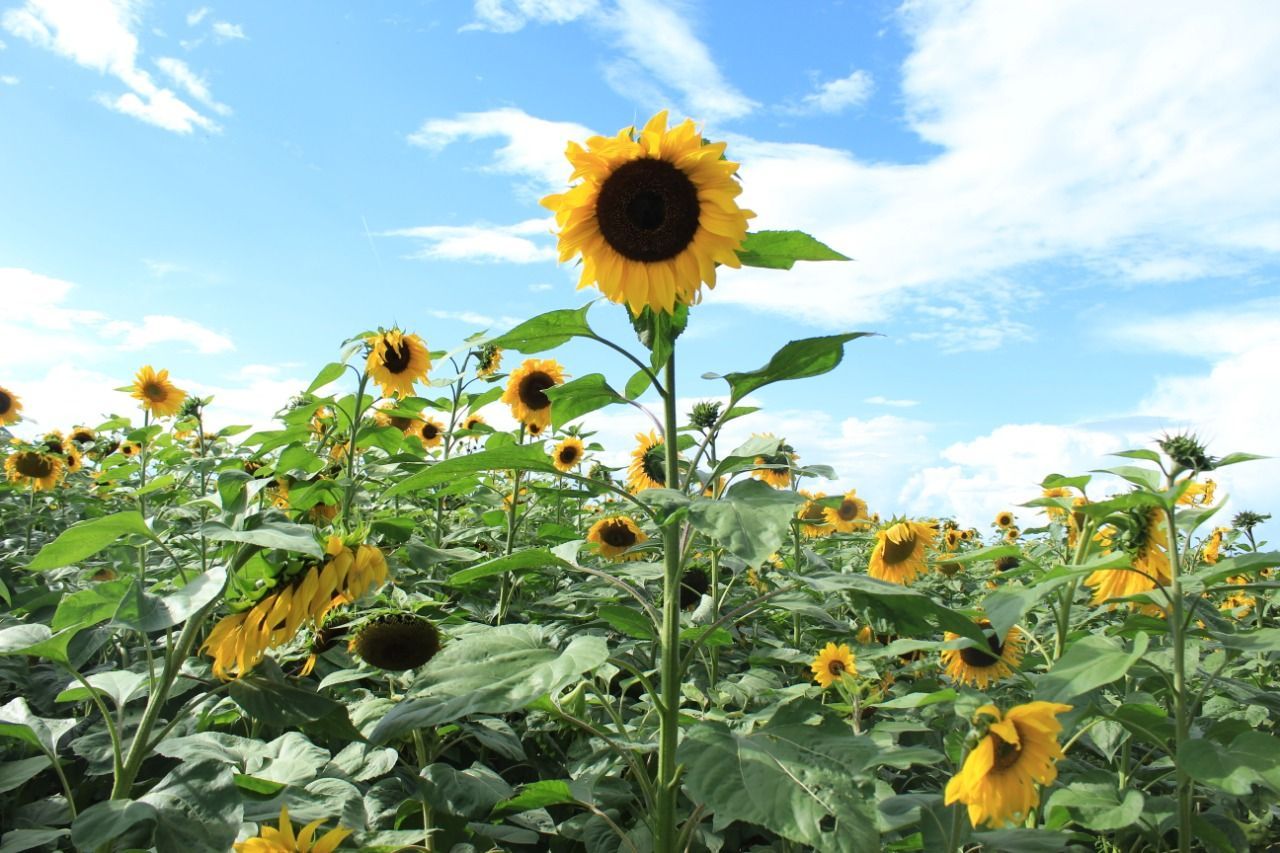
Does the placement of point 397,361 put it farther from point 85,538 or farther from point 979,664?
point 979,664

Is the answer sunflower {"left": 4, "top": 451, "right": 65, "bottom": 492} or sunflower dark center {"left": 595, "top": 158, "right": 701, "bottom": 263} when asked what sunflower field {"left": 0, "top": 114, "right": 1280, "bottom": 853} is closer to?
sunflower dark center {"left": 595, "top": 158, "right": 701, "bottom": 263}

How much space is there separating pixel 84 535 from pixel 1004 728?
76.4 inches

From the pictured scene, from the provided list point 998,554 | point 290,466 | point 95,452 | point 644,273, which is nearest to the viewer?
point 644,273

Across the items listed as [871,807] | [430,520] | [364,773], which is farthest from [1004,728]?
[430,520]

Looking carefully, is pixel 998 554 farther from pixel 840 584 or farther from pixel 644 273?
pixel 644 273

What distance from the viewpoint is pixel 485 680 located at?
161 cm

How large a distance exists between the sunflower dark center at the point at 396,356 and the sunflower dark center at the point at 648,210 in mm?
A: 2715

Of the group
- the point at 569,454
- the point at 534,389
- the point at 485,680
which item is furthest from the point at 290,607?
the point at 569,454

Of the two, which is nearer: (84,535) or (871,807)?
(871,807)

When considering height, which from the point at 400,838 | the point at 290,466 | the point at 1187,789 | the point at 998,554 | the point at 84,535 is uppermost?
the point at 290,466

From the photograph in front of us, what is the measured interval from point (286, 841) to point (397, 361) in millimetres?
3111

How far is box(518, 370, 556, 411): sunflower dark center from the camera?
497 cm

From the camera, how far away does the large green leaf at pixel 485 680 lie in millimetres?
1535

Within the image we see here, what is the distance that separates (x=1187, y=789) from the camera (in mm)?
2133
